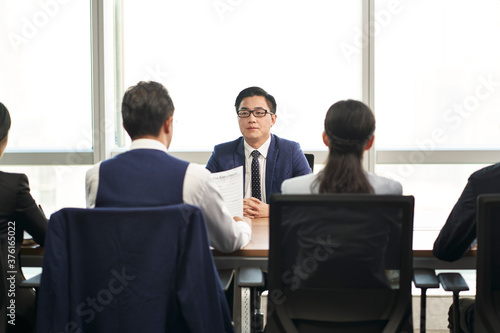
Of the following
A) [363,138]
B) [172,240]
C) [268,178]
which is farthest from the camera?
[268,178]

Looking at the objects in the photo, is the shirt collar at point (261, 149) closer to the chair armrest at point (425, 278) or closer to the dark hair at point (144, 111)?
the dark hair at point (144, 111)

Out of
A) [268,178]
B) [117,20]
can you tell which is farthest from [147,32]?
[268,178]

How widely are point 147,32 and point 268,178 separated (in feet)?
6.06

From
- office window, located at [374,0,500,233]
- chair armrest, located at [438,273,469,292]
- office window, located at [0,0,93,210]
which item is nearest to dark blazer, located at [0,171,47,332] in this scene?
chair armrest, located at [438,273,469,292]

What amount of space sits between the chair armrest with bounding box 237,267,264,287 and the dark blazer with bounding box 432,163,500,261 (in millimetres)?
678

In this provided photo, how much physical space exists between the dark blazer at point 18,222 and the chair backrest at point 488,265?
1.60 m

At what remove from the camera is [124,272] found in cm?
161

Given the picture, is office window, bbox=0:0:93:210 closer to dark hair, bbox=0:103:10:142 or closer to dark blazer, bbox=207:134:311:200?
dark blazer, bbox=207:134:311:200

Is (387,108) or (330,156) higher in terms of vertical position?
(387,108)

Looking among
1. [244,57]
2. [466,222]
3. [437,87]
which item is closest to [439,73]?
[437,87]

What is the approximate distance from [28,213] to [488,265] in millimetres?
1657

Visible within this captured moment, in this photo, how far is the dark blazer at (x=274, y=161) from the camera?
330 centimetres

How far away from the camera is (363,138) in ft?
6.30

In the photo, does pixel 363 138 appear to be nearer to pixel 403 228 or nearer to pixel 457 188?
pixel 403 228
